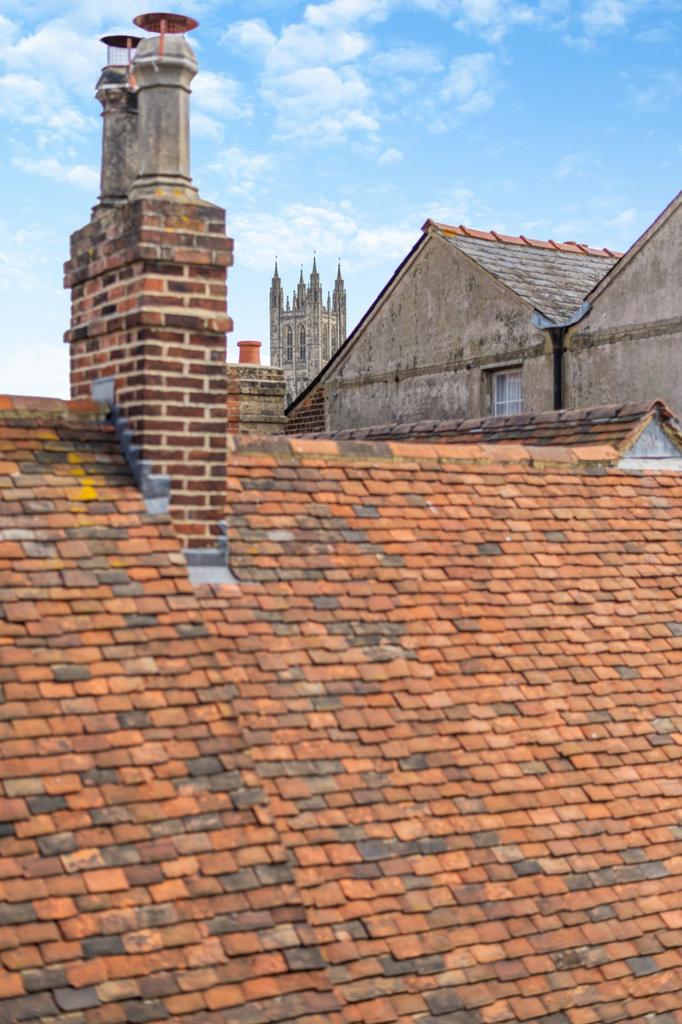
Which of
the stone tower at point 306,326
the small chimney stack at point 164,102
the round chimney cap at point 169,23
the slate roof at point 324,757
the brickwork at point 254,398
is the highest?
the stone tower at point 306,326

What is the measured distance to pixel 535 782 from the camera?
739 centimetres

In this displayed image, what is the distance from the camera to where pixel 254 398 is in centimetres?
1645

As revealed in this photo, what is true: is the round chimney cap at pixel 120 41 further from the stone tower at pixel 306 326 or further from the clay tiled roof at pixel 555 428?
the stone tower at pixel 306 326

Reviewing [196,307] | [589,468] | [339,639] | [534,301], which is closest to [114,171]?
[196,307]

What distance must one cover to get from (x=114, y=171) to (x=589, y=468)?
4463mm

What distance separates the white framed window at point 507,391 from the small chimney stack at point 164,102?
11.2 metres

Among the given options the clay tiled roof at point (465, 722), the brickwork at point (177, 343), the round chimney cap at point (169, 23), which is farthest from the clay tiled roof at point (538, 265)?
the brickwork at point (177, 343)

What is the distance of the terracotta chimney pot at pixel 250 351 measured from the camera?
17123 millimetres

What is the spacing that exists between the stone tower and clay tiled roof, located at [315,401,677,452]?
394 ft

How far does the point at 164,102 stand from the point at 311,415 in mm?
15424

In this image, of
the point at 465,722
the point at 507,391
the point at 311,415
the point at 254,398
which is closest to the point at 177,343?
the point at 465,722

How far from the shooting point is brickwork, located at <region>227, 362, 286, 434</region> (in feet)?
53.3

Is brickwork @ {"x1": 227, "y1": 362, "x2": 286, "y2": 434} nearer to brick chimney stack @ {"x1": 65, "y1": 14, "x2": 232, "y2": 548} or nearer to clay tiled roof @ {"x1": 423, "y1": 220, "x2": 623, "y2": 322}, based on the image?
clay tiled roof @ {"x1": 423, "y1": 220, "x2": 623, "y2": 322}

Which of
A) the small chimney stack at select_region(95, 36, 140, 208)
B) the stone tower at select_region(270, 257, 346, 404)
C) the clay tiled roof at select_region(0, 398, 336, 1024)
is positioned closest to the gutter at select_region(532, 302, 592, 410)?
the small chimney stack at select_region(95, 36, 140, 208)
